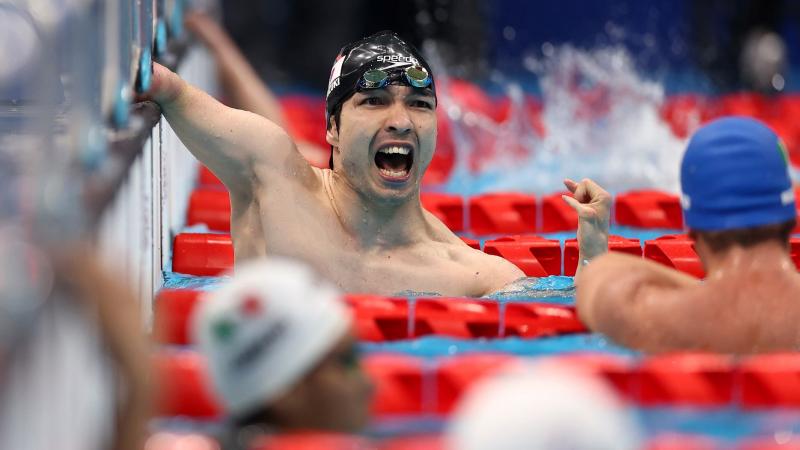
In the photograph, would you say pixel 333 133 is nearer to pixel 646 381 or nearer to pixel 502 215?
pixel 646 381

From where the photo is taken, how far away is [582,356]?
3098 millimetres

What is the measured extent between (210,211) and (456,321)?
7.89ft

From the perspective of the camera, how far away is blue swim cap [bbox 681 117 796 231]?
301cm

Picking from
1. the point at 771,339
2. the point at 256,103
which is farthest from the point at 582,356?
the point at 256,103

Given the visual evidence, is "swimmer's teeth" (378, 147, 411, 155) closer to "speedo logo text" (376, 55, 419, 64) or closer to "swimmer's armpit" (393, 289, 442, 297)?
"speedo logo text" (376, 55, 419, 64)

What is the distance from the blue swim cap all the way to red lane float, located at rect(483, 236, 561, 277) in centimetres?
175

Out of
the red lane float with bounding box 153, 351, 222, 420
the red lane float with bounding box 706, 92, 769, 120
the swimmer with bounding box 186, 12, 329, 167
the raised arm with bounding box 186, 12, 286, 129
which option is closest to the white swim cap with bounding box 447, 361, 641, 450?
the red lane float with bounding box 153, 351, 222, 420

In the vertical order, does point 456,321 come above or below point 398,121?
below

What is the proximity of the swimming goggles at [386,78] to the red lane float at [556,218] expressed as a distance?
6.87 ft

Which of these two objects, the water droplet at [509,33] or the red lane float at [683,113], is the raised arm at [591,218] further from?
the water droplet at [509,33]

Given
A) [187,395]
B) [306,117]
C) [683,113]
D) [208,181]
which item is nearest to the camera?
[187,395]

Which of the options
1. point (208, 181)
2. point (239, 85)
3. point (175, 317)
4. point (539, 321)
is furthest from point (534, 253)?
point (239, 85)

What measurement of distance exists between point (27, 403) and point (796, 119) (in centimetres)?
898

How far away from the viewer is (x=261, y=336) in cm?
197
